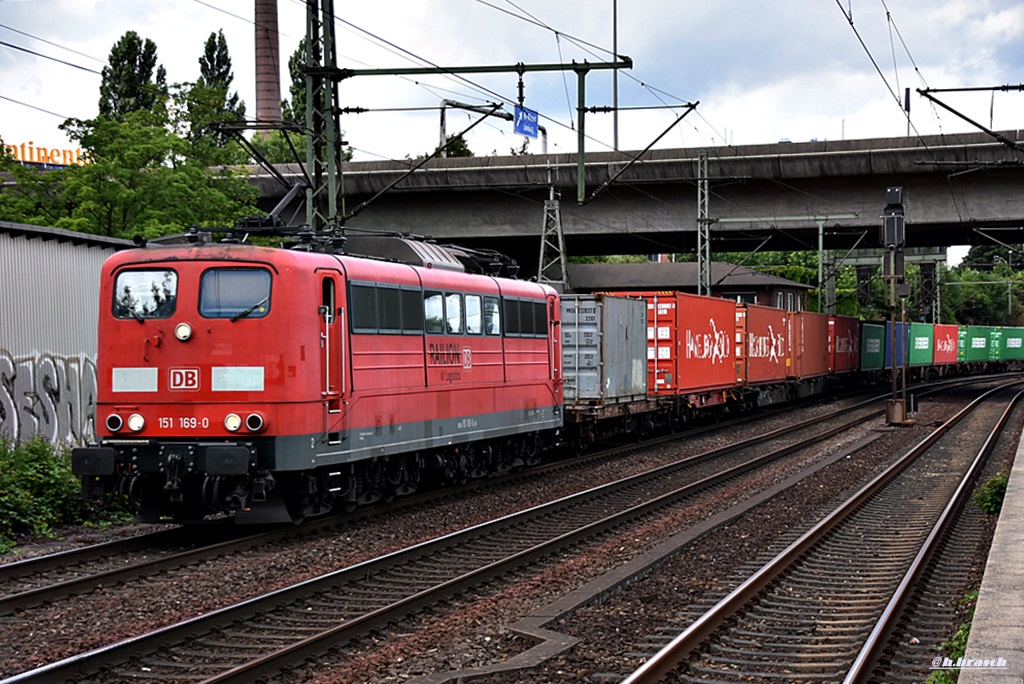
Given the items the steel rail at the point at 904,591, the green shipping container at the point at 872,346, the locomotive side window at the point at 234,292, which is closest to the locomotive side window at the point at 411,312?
the locomotive side window at the point at 234,292

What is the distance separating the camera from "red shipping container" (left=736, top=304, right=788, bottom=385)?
3228 centimetres

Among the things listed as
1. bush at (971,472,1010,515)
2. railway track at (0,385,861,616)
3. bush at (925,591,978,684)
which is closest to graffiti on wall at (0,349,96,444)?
railway track at (0,385,861,616)

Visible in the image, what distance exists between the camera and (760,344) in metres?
34.1

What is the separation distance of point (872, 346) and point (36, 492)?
46.7 metres

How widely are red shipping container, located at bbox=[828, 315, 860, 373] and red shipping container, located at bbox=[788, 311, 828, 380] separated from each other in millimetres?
1321

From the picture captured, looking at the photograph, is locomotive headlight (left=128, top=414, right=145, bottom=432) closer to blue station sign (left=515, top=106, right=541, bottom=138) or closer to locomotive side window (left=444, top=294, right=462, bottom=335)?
locomotive side window (left=444, top=294, right=462, bottom=335)

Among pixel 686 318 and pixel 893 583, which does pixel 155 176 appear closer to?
pixel 686 318

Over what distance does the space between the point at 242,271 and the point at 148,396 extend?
1.65 meters

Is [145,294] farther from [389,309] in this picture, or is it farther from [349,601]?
[349,601]

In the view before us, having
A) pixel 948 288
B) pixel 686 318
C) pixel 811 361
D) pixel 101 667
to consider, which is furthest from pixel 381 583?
pixel 948 288

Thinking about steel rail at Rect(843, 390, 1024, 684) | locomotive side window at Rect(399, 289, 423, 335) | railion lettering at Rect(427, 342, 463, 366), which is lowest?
steel rail at Rect(843, 390, 1024, 684)

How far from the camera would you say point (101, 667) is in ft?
25.7

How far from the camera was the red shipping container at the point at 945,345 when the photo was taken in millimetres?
59900

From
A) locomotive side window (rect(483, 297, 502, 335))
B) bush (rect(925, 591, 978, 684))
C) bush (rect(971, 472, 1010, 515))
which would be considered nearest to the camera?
bush (rect(925, 591, 978, 684))
